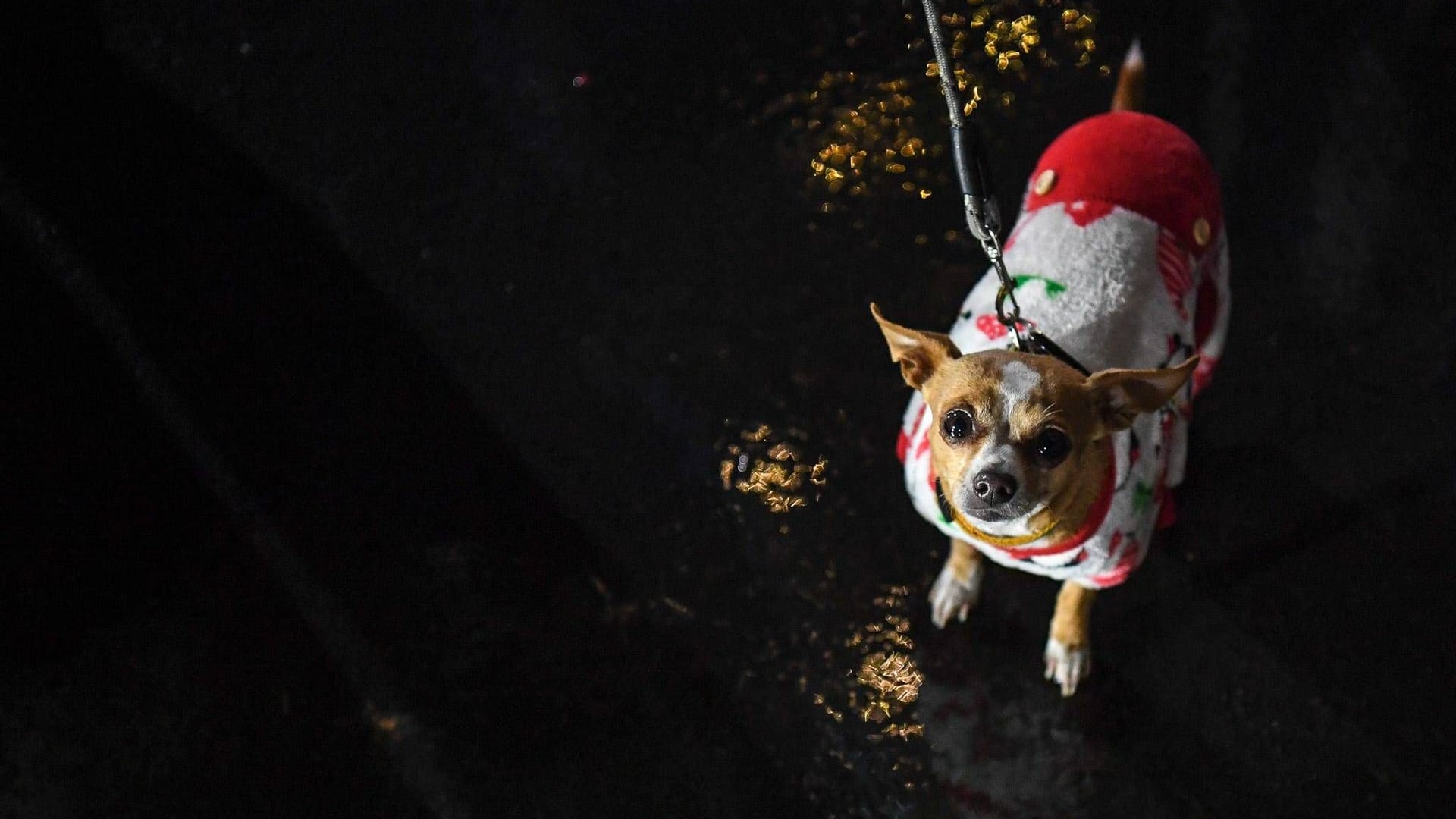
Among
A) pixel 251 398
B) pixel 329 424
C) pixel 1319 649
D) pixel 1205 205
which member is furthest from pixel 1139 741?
pixel 251 398

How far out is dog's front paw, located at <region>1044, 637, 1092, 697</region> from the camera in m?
2.18

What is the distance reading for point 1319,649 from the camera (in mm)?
2230

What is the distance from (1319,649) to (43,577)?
8.90 ft

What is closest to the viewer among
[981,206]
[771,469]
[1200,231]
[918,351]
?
[918,351]

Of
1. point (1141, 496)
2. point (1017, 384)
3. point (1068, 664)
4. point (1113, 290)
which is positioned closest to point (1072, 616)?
point (1068, 664)

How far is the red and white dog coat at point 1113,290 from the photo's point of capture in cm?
179

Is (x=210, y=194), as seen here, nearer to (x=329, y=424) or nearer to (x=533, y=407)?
(x=329, y=424)

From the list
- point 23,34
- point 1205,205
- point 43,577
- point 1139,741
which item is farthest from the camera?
point 23,34

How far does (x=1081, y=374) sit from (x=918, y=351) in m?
0.24

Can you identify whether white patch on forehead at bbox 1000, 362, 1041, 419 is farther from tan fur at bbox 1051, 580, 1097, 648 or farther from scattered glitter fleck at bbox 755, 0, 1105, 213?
scattered glitter fleck at bbox 755, 0, 1105, 213

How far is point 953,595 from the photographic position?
2.25 m

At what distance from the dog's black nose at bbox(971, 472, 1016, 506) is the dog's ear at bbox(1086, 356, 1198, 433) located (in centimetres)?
19

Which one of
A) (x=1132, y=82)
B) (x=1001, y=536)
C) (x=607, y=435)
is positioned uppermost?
(x=1132, y=82)

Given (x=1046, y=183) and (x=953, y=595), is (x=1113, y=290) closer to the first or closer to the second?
(x=1046, y=183)
